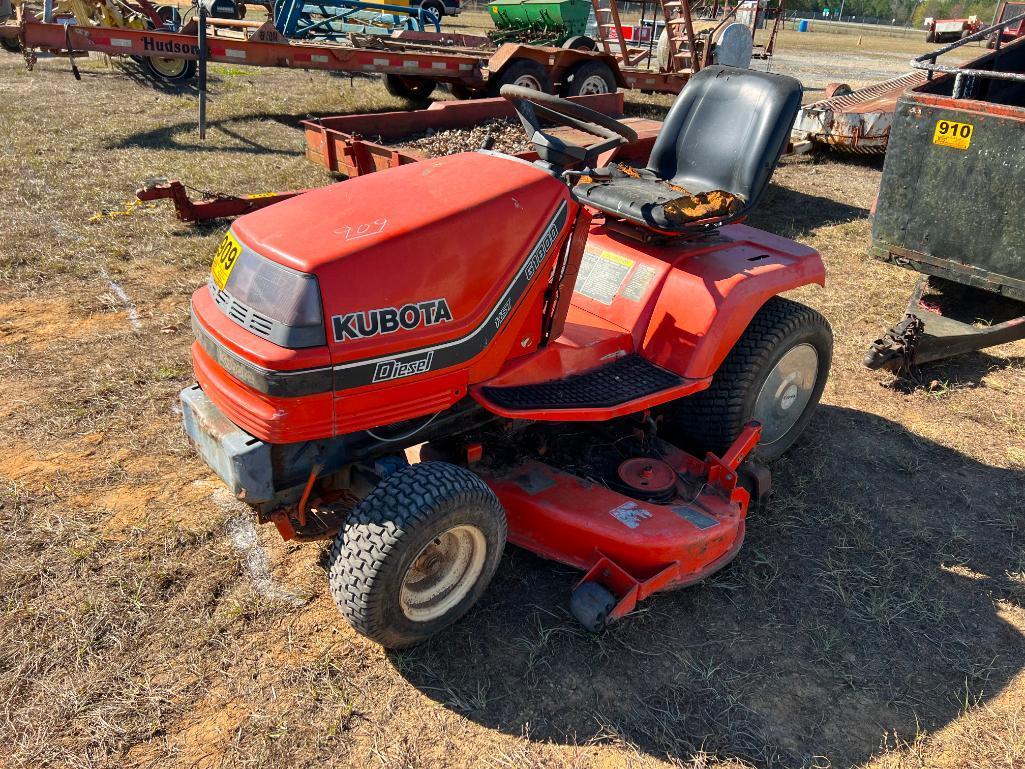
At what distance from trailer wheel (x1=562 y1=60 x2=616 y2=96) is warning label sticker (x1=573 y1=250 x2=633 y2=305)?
23.8 feet

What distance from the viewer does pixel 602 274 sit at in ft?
11.0

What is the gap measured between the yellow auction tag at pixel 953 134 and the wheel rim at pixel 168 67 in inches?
426

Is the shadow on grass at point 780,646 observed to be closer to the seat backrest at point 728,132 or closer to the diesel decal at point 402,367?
the diesel decal at point 402,367

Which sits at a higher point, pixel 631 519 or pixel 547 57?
pixel 547 57

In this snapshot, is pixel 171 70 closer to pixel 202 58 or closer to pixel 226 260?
pixel 202 58

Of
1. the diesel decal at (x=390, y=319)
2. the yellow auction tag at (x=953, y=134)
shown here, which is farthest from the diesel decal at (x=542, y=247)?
the yellow auction tag at (x=953, y=134)

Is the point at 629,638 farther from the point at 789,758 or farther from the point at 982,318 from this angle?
the point at 982,318

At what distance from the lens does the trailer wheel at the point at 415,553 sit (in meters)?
2.28

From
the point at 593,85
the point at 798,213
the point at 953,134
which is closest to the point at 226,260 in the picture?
the point at 953,134

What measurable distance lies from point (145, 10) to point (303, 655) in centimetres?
1278

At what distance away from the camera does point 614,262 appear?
11.0 feet

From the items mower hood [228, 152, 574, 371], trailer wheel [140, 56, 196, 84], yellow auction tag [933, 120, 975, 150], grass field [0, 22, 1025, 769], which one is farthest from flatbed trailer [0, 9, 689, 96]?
mower hood [228, 152, 574, 371]

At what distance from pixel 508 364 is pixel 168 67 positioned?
1161 centimetres

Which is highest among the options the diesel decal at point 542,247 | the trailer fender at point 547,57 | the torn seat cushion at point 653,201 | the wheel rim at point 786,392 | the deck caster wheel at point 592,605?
the trailer fender at point 547,57
